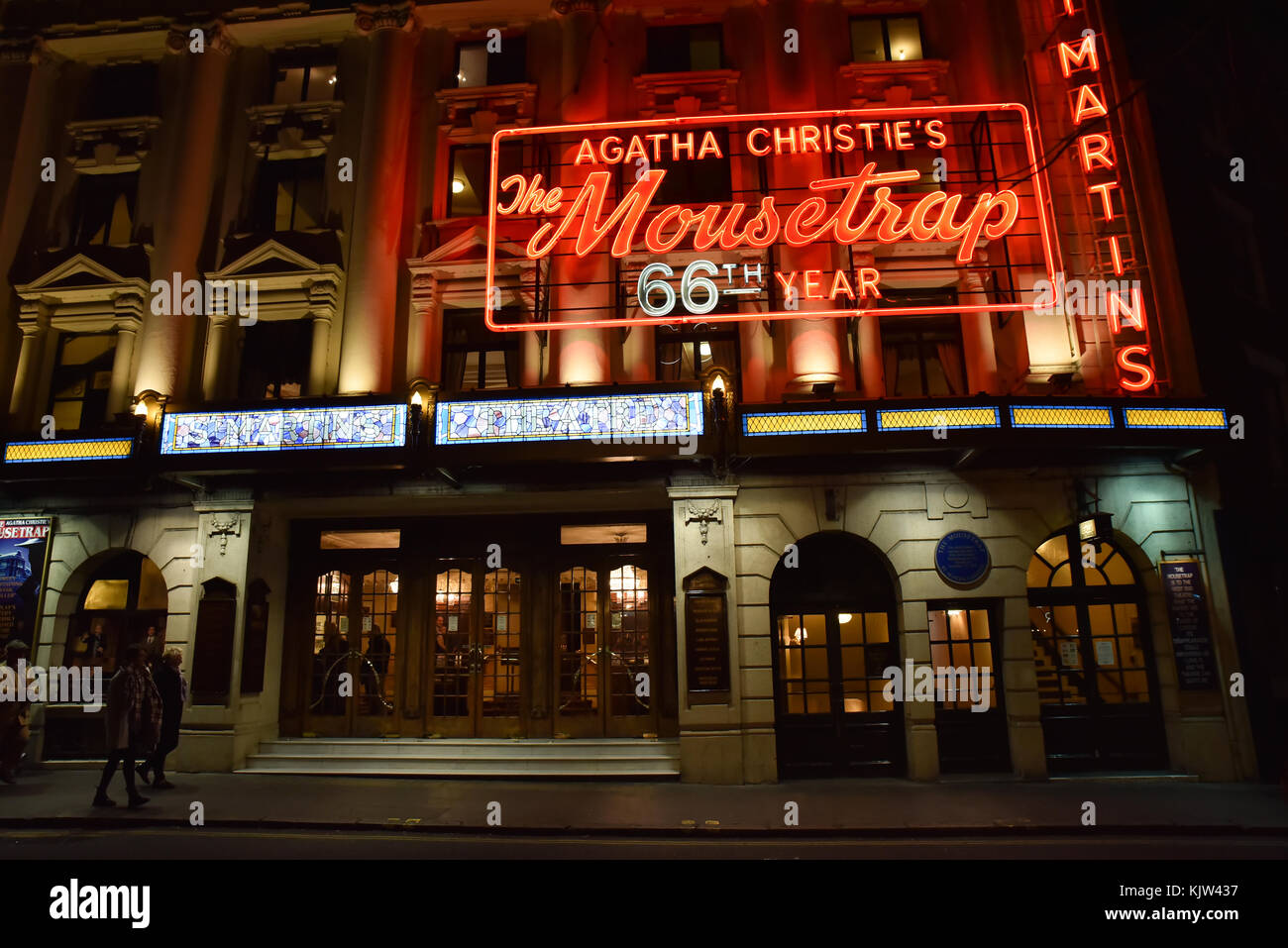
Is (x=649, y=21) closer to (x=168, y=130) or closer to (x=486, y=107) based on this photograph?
(x=486, y=107)

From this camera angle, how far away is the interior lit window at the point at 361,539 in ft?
46.3

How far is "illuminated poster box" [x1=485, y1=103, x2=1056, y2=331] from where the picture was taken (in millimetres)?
12055

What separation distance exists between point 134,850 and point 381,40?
51.5 ft

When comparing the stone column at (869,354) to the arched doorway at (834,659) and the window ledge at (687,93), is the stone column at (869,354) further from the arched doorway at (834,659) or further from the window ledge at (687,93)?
→ the window ledge at (687,93)

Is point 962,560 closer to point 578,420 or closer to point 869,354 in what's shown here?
point 869,354

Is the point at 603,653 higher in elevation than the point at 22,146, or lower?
lower

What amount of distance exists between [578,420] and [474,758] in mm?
6155

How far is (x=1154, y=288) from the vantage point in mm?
12656

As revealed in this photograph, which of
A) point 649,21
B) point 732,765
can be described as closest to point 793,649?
point 732,765

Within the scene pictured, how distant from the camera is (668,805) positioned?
967 cm

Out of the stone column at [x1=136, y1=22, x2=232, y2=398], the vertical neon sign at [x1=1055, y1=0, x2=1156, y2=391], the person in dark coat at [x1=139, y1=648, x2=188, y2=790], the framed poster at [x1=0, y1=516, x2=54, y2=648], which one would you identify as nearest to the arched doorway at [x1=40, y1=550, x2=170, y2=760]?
the framed poster at [x1=0, y1=516, x2=54, y2=648]
